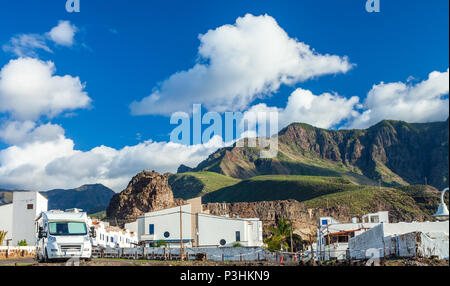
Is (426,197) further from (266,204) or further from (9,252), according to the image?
(9,252)

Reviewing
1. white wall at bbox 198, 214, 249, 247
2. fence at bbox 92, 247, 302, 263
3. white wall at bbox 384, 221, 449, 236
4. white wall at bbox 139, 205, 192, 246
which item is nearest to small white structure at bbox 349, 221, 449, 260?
white wall at bbox 384, 221, 449, 236

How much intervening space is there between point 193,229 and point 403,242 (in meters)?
38.3

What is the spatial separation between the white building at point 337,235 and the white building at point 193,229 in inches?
401

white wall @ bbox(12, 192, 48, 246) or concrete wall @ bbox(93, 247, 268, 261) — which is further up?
white wall @ bbox(12, 192, 48, 246)

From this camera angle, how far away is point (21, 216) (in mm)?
54406

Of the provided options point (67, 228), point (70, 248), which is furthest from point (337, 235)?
point (70, 248)

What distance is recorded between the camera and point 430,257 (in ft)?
80.6

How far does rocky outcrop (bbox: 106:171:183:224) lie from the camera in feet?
388

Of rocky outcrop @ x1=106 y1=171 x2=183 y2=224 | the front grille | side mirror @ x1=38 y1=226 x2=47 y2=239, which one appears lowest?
the front grille

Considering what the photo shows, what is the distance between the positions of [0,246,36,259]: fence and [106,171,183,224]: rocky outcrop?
7115 cm

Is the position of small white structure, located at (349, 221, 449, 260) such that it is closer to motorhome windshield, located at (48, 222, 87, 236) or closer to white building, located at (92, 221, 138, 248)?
motorhome windshield, located at (48, 222, 87, 236)

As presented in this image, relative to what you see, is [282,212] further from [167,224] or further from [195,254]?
[195,254]

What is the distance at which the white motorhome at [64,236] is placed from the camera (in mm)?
24150
